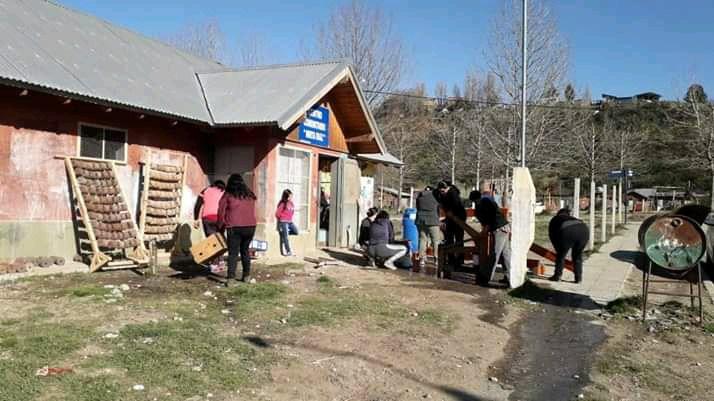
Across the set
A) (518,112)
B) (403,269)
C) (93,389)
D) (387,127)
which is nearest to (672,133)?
(387,127)

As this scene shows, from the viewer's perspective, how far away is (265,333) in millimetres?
6094

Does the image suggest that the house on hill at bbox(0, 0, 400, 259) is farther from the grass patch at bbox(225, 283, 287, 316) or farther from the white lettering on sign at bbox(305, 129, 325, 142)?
the grass patch at bbox(225, 283, 287, 316)

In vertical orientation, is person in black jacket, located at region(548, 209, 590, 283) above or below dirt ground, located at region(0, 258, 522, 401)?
above

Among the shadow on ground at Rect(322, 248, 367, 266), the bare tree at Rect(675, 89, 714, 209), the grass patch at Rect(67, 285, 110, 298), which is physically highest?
the bare tree at Rect(675, 89, 714, 209)

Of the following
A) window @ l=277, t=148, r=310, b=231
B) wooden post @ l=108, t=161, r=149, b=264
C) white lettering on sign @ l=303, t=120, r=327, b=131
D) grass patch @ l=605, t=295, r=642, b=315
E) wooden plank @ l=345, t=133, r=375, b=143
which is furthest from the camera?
wooden plank @ l=345, t=133, r=375, b=143

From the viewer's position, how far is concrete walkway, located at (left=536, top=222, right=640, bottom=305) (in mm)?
9602

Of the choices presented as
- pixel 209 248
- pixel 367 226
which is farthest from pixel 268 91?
pixel 209 248

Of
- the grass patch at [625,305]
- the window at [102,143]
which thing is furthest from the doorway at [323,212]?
the grass patch at [625,305]

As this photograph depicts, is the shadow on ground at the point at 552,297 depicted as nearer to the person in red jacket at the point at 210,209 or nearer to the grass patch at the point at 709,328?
the grass patch at the point at 709,328

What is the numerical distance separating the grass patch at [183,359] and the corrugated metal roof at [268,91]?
6.03m

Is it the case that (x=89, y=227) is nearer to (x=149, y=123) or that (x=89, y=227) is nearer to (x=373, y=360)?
(x=149, y=123)

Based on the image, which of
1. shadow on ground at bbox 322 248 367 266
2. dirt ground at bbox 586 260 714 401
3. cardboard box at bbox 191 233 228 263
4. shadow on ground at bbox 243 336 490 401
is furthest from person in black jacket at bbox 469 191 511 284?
shadow on ground at bbox 243 336 490 401

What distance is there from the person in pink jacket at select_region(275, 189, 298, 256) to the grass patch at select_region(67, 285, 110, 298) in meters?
4.84

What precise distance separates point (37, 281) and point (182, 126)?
15.7ft
